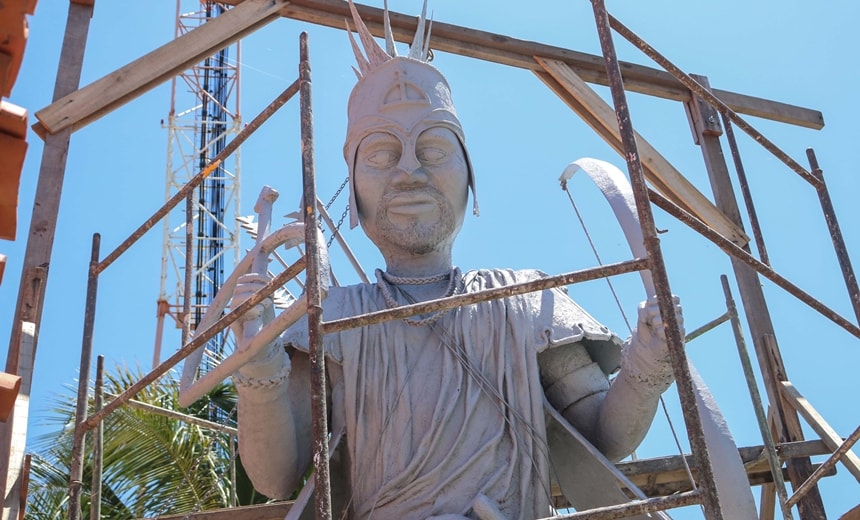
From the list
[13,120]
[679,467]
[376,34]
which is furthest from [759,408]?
[13,120]

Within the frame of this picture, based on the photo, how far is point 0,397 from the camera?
280cm

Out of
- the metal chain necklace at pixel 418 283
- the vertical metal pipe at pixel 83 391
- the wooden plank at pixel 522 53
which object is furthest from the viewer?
the wooden plank at pixel 522 53

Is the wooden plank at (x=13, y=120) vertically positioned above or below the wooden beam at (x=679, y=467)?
above

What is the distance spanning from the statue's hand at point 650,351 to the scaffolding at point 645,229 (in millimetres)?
338

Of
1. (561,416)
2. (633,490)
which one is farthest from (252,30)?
(633,490)

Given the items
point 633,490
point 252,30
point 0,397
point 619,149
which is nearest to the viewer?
point 0,397

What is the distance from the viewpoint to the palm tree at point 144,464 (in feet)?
32.0

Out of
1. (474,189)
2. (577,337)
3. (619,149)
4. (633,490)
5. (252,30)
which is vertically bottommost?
(633,490)

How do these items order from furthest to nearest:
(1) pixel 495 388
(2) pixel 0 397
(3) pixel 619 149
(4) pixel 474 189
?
(3) pixel 619 149, (4) pixel 474 189, (1) pixel 495 388, (2) pixel 0 397

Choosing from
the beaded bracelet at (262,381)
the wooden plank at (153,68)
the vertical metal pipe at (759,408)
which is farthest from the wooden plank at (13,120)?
the wooden plank at (153,68)

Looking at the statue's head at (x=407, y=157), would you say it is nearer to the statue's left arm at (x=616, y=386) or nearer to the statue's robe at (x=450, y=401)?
the statue's robe at (x=450, y=401)

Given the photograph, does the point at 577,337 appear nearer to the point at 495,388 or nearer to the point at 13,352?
the point at 495,388

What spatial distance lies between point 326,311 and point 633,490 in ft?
5.16

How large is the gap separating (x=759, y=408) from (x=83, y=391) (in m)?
3.20
